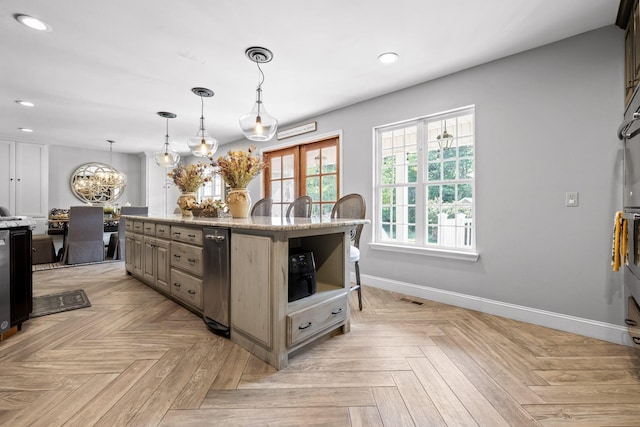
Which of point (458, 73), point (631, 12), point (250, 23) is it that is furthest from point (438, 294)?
point (250, 23)

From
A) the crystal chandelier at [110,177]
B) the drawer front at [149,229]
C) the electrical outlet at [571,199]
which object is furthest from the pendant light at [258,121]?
the crystal chandelier at [110,177]

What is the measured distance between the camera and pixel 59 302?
2900mm

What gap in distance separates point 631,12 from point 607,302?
6.56 ft

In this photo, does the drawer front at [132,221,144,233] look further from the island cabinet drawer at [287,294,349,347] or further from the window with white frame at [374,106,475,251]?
the window with white frame at [374,106,475,251]

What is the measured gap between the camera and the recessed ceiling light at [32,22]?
2109mm

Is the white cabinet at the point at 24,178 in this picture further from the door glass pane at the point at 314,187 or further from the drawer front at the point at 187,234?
the door glass pane at the point at 314,187

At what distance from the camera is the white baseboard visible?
2.15 meters

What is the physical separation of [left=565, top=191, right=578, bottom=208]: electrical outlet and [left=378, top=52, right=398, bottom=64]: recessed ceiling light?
184 cm

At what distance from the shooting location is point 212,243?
2166 mm

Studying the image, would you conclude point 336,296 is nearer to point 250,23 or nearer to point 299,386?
point 299,386

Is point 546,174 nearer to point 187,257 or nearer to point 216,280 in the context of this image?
point 216,280

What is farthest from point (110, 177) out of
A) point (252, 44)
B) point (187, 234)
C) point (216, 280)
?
point (216, 280)

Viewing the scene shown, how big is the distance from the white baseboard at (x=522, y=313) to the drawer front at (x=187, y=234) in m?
2.18

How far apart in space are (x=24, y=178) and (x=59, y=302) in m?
4.93
